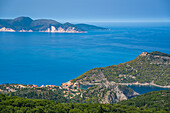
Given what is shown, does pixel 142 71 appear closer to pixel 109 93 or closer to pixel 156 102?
pixel 109 93

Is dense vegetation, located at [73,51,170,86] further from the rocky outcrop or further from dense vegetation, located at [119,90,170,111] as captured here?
dense vegetation, located at [119,90,170,111]

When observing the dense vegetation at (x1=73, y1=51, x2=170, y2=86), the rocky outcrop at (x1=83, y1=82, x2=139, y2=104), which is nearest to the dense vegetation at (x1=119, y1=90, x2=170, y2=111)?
the rocky outcrop at (x1=83, y1=82, x2=139, y2=104)

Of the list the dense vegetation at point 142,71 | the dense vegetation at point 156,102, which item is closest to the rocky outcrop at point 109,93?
the dense vegetation at point 156,102

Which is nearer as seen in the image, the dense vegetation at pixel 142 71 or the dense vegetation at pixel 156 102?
the dense vegetation at pixel 156 102

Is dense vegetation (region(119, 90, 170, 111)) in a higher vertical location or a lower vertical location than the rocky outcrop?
higher

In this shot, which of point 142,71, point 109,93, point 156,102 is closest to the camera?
point 156,102

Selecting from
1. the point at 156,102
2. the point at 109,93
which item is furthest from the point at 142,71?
the point at 156,102

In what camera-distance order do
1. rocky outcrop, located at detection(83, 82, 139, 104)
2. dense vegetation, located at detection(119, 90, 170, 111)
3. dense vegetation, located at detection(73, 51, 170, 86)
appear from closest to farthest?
1. dense vegetation, located at detection(119, 90, 170, 111)
2. rocky outcrop, located at detection(83, 82, 139, 104)
3. dense vegetation, located at detection(73, 51, 170, 86)

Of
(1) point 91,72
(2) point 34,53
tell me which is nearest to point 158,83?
(1) point 91,72

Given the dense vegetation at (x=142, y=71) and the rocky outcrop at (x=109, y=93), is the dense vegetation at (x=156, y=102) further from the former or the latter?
the dense vegetation at (x=142, y=71)
